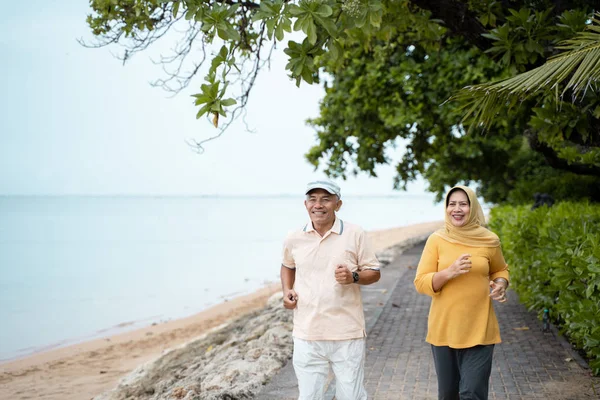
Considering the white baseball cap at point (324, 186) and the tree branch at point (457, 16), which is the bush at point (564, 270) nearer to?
the tree branch at point (457, 16)

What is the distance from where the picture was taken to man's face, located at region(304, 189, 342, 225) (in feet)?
13.3

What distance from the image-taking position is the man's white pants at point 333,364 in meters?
3.98

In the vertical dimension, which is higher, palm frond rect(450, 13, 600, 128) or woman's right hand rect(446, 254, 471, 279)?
palm frond rect(450, 13, 600, 128)

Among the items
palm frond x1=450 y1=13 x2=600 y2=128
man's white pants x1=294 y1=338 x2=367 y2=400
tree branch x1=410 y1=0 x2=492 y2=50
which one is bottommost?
man's white pants x1=294 y1=338 x2=367 y2=400

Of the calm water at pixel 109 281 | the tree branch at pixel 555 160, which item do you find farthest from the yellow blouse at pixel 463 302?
the calm water at pixel 109 281

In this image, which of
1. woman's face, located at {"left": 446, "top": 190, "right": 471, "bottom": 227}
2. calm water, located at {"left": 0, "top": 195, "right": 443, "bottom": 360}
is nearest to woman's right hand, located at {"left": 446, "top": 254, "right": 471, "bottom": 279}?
woman's face, located at {"left": 446, "top": 190, "right": 471, "bottom": 227}

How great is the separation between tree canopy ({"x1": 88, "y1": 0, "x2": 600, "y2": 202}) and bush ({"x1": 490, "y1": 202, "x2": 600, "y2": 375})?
107 centimetres

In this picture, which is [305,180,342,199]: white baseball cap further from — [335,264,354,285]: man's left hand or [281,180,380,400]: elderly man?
[335,264,354,285]: man's left hand

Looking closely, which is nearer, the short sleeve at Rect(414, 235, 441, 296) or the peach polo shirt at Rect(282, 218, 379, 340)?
the peach polo shirt at Rect(282, 218, 379, 340)

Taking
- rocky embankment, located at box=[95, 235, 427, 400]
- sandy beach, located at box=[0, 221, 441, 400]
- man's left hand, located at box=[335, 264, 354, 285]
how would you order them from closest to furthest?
man's left hand, located at box=[335, 264, 354, 285]
rocky embankment, located at box=[95, 235, 427, 400]
sandy beach, located at box=[0, 221, 441, 400]

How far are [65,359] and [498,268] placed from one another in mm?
10483

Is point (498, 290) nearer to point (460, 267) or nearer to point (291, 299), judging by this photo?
point (460, 267)

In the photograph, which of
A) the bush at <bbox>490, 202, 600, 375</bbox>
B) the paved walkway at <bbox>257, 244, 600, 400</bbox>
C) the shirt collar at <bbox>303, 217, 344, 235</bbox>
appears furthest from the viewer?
the bush at <bbox>490, 202, 600, 375</bbox>

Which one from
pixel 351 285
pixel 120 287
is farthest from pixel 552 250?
pixel 120 287
